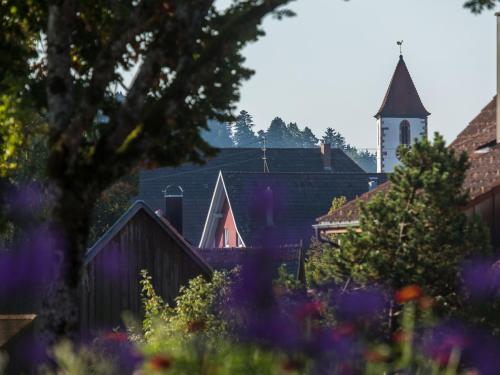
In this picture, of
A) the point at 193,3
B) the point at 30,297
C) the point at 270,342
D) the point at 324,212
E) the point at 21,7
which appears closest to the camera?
the point at 270,342

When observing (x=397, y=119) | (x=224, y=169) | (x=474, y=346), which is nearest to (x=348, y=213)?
(x=474, y=346)

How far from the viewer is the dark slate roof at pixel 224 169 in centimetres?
8612

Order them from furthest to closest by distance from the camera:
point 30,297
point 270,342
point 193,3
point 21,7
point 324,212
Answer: point 324,212, point 30,297, point 21,7, point 193,3, point 270,342

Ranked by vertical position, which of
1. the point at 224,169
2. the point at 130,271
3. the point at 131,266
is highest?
the point at 224,169

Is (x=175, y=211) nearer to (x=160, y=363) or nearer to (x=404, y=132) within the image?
(x=160, y=363)

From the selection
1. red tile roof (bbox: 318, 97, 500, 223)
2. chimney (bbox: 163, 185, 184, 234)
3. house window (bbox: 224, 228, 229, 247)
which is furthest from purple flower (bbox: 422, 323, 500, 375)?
house window (bbox: 224, 228, 229, 247)

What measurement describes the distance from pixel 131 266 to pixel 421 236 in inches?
544

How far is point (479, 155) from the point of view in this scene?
29578 millimetres

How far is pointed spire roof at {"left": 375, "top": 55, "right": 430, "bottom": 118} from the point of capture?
11838cm

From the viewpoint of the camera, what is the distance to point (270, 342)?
12.3 m

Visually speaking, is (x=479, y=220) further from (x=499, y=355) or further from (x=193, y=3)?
(x=193, y=3)

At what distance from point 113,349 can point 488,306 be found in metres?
5.63

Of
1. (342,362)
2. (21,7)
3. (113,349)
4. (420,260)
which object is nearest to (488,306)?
(420,260)

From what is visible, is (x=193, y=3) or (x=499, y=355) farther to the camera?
(x=499, y=355)
